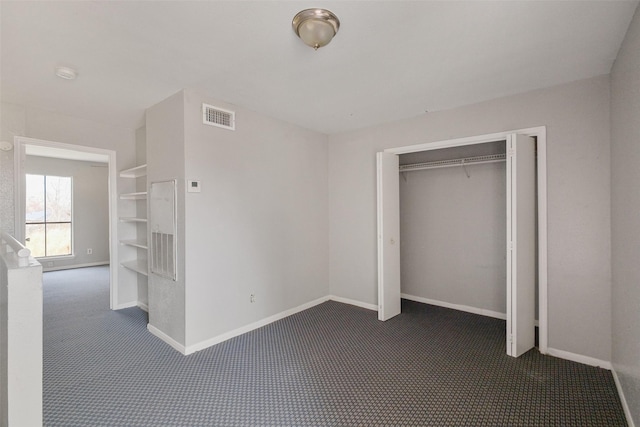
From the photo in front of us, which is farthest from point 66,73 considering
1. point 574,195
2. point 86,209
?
point 86,209

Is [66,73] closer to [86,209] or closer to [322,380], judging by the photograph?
[322,380]

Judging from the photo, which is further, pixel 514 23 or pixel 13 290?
pixel 514 23

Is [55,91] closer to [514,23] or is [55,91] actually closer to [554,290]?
[514,23]

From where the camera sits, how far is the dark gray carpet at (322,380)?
2.00 metres

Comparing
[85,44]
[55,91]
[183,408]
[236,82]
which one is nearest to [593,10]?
[236,82]

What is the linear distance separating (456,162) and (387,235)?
53.3 inches

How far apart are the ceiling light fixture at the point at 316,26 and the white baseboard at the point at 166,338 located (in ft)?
9.47

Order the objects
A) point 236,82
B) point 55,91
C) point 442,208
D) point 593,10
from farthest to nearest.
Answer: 1. point 442,208
2. point 55,91
3. point 236,82
4. point 593,10

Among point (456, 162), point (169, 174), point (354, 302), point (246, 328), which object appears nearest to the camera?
point (169, 174)

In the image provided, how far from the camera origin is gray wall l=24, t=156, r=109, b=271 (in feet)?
22.9

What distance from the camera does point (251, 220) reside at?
137 inches

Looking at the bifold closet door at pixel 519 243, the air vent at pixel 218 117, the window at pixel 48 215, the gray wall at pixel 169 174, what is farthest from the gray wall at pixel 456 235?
the window at pixel 48 215

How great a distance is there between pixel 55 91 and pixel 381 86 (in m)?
3.15

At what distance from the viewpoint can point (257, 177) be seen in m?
3.53
